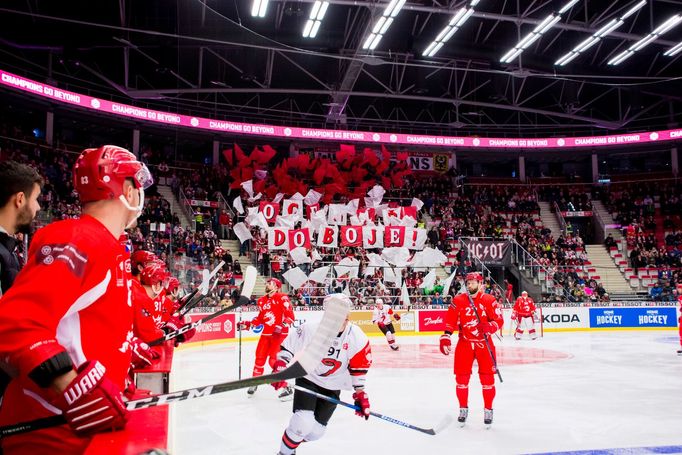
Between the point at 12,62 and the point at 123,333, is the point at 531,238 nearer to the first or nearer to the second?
the point at 12,62

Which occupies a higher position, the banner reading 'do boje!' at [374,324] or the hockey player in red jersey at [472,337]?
the hockey player in red jersey at [472,337]

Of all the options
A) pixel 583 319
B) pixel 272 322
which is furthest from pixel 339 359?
pixel 583 319

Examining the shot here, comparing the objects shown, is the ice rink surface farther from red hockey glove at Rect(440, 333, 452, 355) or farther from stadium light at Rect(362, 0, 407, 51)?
stadium light at Rect(362, 0, 407, 51)

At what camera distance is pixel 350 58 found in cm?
2041

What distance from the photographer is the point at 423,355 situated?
13484mm

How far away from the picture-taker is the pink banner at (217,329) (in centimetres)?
1508

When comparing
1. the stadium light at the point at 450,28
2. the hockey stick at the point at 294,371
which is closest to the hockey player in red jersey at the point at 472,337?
the hockey stick at the point at 294,371

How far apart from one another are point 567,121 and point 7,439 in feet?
117

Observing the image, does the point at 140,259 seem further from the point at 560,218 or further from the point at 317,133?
the point at 560,218

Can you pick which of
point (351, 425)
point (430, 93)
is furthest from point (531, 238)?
point (351, 425)

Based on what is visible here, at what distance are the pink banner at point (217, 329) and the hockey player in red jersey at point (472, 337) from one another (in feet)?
30.4

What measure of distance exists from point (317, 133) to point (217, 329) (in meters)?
14.6

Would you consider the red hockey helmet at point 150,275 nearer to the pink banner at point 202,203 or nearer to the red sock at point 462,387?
the red sock at point 462,387

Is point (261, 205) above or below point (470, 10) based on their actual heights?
below
